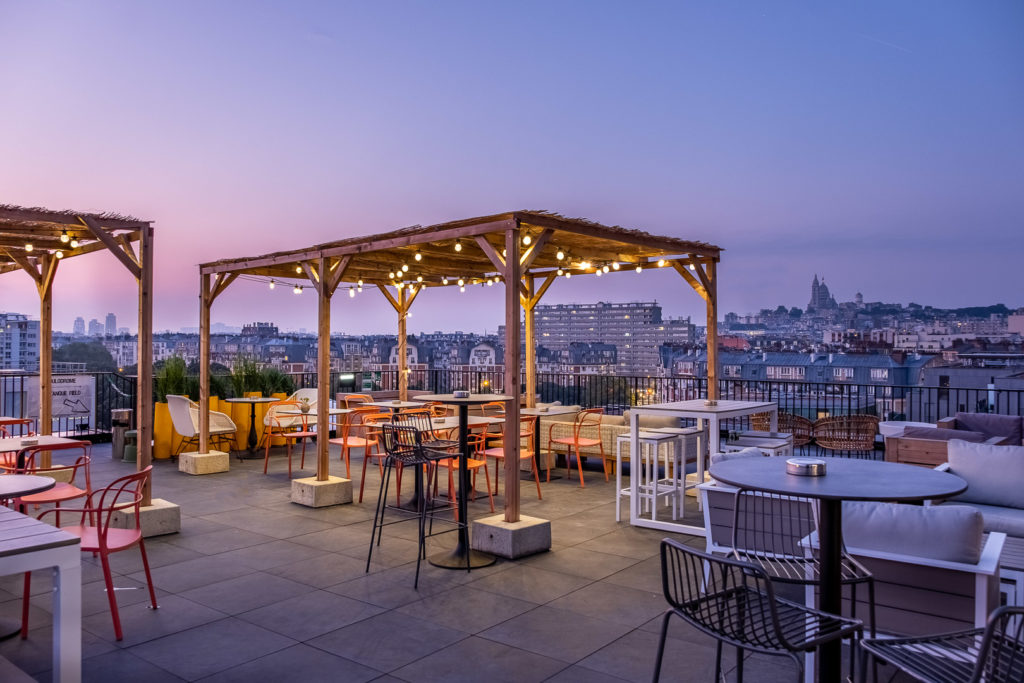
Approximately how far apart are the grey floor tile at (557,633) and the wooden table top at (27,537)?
2043 millimetres

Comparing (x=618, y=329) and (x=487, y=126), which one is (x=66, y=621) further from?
(x=487, y=126)

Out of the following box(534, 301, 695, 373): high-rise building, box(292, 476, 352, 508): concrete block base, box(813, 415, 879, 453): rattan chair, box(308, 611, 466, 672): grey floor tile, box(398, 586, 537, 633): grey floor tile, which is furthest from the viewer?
box(534, 301, 695, 373): high-rise building

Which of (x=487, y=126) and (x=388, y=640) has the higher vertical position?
(x=487, y=126)

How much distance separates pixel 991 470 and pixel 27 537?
537 cm

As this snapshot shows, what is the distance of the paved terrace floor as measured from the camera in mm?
3211

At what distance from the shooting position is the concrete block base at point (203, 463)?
8773mm

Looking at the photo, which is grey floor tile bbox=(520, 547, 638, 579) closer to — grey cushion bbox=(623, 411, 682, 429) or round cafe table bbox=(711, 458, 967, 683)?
round cafe table bbox=(711, 458, 967, 683)

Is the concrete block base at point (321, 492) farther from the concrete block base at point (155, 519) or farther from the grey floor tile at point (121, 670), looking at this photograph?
the grey floor tile at point (121, 670)

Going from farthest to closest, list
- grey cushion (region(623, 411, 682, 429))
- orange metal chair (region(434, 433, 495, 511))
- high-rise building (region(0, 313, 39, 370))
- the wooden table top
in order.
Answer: high-rise building (region(0, 313, 39, 370)) → grey cushion (region(623, 411, 682, 429)) → orange metal chair (region(434, 433, 495, 511)) → the wooden table top

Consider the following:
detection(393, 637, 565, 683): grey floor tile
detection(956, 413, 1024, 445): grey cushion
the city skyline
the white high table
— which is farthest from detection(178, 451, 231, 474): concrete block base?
detection(956, 413, 1024, 445): grey cushion

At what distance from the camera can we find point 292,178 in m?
15.5

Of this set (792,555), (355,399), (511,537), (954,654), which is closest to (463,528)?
(511,537)

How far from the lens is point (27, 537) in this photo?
2.51 m

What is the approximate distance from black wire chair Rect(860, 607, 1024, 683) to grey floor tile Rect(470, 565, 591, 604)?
2.32m
